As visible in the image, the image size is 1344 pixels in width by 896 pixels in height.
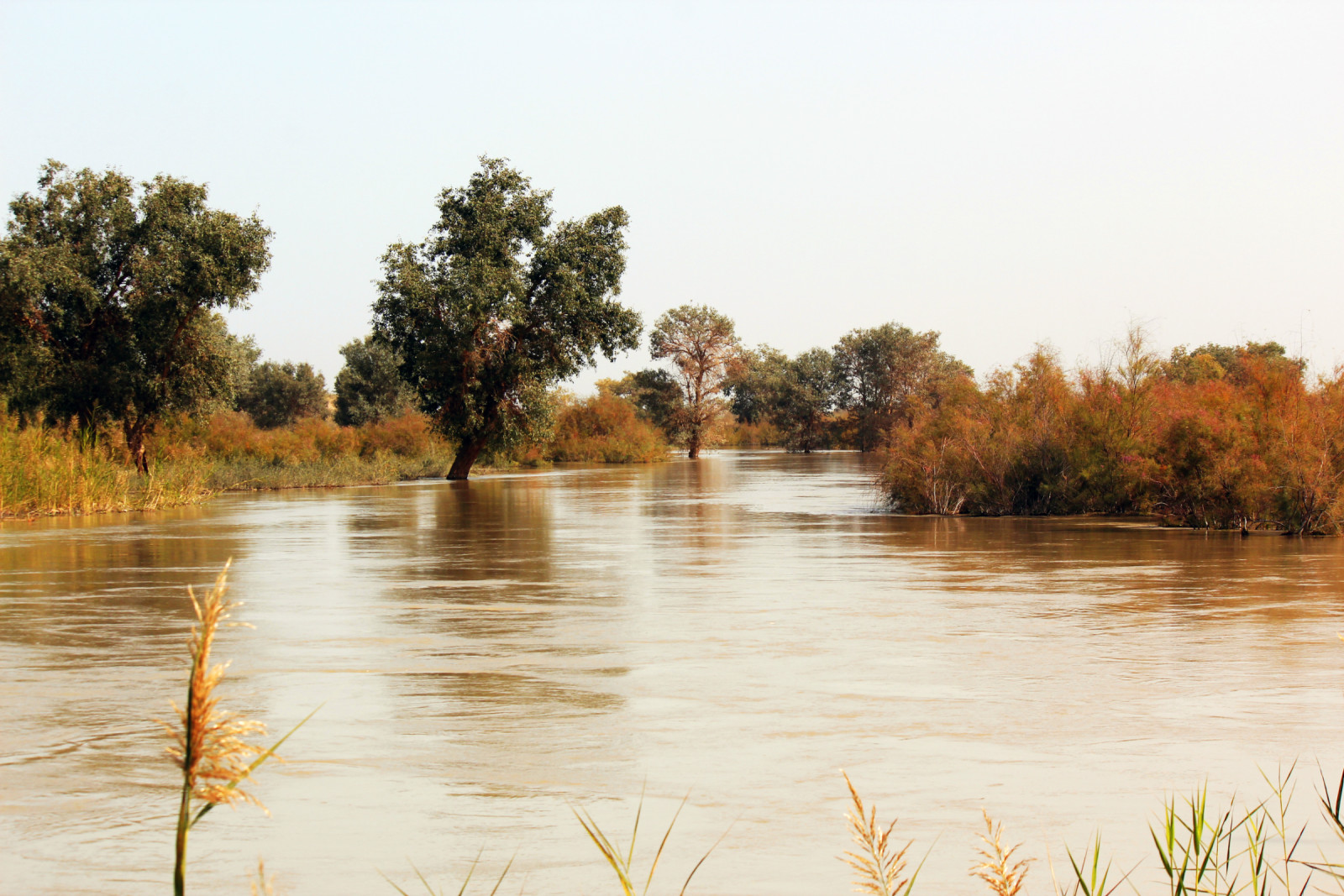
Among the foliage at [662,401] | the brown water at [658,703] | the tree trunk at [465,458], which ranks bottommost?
the brown water at [658,703]

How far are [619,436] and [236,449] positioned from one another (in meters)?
33.1

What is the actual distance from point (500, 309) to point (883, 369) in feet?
217

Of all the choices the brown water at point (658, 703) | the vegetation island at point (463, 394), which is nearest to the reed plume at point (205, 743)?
the brown water at point (658, 703)

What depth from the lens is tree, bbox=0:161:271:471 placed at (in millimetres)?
31984

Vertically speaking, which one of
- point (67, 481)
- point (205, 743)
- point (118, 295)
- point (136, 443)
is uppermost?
point (118, 295)

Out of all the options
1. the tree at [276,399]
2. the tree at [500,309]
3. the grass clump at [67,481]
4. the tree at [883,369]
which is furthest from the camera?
the tree at [883,369]

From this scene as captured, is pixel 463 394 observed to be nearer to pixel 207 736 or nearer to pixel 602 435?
pixel 602 435

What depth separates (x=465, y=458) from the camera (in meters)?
46.0

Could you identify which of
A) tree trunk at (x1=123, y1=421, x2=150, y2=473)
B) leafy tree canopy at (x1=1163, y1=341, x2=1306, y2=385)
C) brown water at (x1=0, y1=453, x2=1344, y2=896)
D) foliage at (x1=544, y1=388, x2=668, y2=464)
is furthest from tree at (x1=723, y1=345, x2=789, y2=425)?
brown water at (x1=0, y1=453, x2=1344, y2=896)

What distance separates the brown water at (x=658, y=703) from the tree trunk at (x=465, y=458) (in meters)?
27.2

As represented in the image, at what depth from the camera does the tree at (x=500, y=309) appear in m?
41.8

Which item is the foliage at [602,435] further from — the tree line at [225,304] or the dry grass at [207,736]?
the dry grass at [207,736]

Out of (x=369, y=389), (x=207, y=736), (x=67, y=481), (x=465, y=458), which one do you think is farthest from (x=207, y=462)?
(x=207, y=736)

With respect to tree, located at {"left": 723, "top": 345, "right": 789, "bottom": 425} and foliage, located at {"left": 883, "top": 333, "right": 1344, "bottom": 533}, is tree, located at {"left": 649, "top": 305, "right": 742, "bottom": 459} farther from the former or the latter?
foliage, located at {"left": 883, "top": 333, "right": 1344, "bottom": 533}
